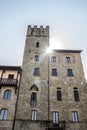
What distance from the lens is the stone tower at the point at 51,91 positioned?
19.7 m

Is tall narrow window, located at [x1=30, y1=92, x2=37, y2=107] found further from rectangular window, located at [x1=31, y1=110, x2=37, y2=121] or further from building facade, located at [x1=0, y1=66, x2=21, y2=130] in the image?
building facade, located at [x1=0, y1=66, x2=21, y2=130]

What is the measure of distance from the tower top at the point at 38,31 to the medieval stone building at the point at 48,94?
11.7 ft

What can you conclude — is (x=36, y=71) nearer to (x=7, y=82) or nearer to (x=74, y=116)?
(x=7, y=82)

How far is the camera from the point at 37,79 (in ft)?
78.4

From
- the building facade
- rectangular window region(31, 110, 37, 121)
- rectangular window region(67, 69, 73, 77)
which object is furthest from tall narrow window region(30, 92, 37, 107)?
rectangular window region(67, 69, 73, 77)

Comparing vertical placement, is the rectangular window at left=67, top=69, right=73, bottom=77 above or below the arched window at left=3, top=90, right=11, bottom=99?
above

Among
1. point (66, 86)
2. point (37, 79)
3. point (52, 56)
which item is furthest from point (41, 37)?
point (66, 86)

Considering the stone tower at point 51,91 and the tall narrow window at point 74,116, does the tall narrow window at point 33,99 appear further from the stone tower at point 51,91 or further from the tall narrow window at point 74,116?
the tall narrow window at point 74,116

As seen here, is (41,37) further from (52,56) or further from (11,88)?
(11,88)

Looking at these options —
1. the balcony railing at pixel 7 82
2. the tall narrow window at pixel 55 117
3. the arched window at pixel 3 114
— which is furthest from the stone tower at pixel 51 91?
the arched window at pixel 3 114

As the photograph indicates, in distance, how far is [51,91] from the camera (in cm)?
2259

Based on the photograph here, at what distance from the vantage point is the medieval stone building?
19.6 meters

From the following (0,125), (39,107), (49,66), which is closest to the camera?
(0,125)

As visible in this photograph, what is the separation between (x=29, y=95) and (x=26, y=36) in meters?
14.0
